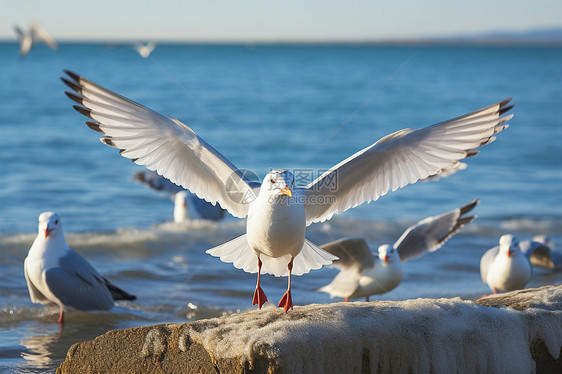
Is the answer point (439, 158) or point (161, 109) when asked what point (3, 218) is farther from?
point (161, 109)

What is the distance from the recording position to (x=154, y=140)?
5.21m

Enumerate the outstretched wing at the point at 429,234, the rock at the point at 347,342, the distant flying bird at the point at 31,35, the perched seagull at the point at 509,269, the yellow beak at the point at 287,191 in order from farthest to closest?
1. the distant flying bird at the point at 31,35
2. the outstretched wing at the point at 429,234
3. the perched seagull at the point at 509,269
4. the yellow beak at the point at 287,191
5. the rock at the point at 347,342

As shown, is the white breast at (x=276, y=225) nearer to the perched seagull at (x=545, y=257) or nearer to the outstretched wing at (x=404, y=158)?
the outstretched wing at (x=404, y=158)

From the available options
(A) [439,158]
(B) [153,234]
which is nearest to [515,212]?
(B) [153,234]

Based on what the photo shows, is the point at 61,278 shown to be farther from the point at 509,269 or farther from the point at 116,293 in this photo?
the point at 509,269

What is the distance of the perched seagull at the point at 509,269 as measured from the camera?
22.7ft

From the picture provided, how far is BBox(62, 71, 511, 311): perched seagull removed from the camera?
16.6ft

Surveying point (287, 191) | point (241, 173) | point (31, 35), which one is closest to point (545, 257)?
point (241, 173)

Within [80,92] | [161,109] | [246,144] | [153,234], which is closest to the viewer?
[80,92]

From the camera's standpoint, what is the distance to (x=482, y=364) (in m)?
3.90

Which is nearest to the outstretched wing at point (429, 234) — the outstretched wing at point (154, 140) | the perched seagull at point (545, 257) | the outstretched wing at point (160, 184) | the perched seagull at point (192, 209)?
the perched seagull at point (545, 257)

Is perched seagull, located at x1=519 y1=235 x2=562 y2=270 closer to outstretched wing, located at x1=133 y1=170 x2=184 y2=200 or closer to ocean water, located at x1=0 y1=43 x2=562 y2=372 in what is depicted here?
ocean water, located at x1=0 y1=43 x2=562 y2=372

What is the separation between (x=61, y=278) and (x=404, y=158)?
3.26m

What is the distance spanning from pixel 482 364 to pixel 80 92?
3.35 meters
